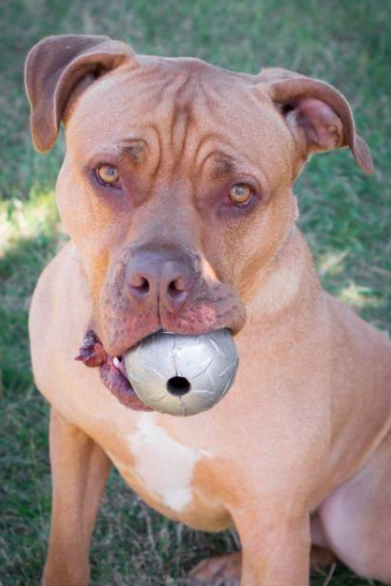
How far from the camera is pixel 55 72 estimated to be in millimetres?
2896

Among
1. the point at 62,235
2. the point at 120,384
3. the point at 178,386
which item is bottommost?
the point at 62,235

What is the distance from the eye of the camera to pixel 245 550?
3.02 meters

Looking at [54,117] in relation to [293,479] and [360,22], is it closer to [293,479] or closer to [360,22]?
[293,479]

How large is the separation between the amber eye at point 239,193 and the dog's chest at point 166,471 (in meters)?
0.68

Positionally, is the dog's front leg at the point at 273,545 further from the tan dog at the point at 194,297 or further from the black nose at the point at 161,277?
the black nose at the point at 161,277

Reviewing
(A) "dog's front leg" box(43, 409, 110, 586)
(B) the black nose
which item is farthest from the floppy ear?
(A) "dog's front leg" box(43, 409, 110, 586)

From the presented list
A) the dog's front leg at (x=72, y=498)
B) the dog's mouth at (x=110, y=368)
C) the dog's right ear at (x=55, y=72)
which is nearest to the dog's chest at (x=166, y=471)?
the dog's front leg at (x=72, y=498)

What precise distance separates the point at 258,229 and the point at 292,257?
1.10ft

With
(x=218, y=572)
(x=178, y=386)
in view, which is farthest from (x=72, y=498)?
(x=178, y=386)

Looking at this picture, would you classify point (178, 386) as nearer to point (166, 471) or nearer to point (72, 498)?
point (166, 471)

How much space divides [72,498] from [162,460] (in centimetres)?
45

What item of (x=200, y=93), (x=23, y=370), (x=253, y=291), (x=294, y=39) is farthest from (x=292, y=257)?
(x=294, y=39)

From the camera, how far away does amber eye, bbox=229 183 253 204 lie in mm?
2783

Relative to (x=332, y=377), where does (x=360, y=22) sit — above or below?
below
